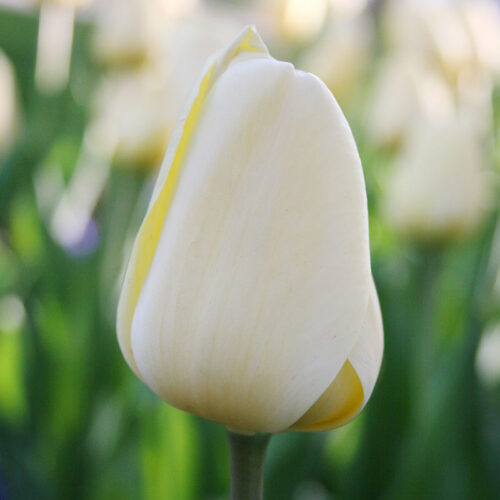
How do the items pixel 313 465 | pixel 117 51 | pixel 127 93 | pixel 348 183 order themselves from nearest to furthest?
1. pixel 348 183
2. pixel 313 465
3. pixel 127 93
4. pixel 117 51

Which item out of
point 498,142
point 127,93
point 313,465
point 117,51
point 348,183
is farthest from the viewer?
point 498,142

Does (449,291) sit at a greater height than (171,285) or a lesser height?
lesser

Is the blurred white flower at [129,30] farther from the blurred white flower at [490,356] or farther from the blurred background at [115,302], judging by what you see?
the blurred white flower at [490,356]

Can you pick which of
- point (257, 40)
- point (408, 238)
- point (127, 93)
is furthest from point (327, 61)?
point (257, 40)

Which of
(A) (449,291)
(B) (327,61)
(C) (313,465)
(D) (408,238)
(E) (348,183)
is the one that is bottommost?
(C) (313,465)

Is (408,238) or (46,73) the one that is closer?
(408,238)

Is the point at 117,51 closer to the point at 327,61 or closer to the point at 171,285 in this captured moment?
the point at 327,61

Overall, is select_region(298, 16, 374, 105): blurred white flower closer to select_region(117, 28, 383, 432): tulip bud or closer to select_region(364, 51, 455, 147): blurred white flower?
select_region(364, 51, 455, 147): blurred white flower
